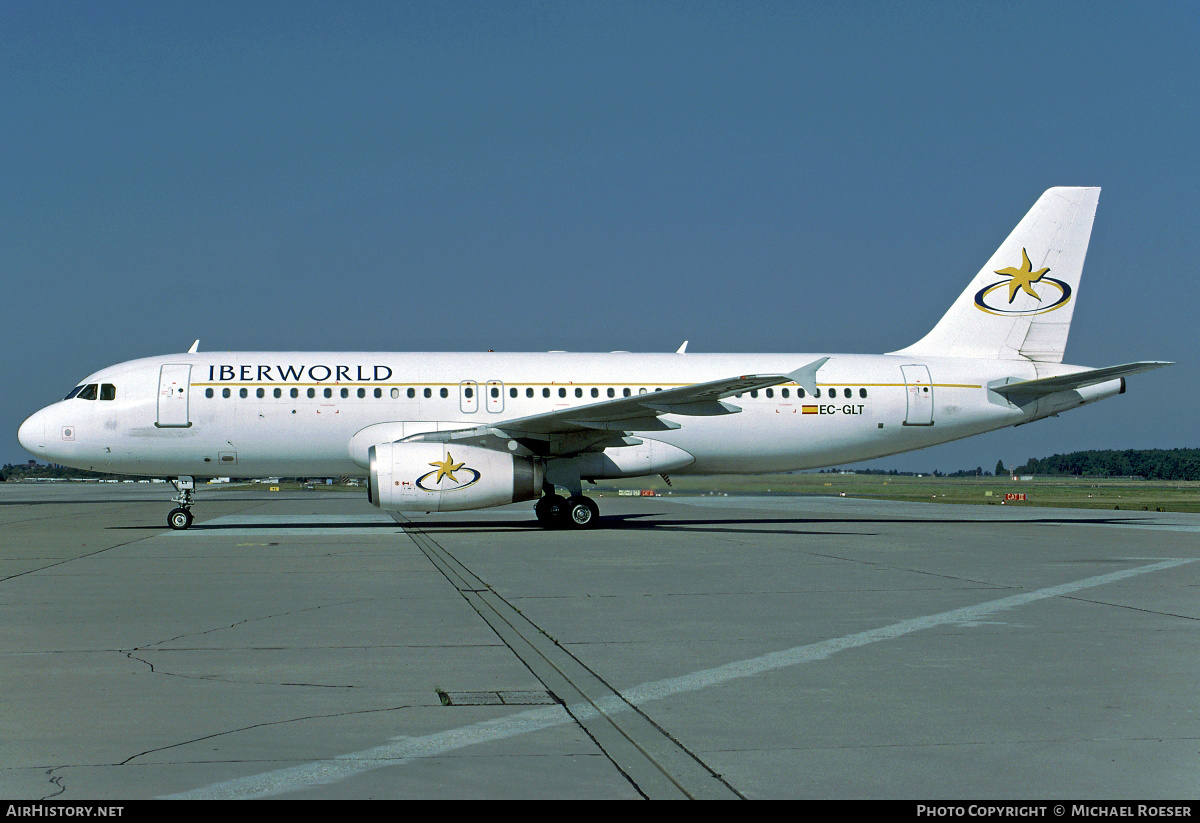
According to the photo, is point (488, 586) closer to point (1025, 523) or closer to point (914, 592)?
point (914, 592)

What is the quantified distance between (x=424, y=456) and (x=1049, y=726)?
1405 centimetres

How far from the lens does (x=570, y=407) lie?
65.8ft

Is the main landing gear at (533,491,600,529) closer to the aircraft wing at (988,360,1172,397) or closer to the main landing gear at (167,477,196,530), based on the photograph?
the main landing gear at (167,477,196,530)

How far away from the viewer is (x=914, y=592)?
977 centimetres

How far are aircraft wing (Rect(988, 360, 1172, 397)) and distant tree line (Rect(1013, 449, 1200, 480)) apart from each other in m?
114

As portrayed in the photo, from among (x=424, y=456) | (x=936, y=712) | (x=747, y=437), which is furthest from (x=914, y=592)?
(x=747, y=437)

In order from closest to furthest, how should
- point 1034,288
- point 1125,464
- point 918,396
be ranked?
1. point 918,396
2. point 1034,288
3. point 1125,464

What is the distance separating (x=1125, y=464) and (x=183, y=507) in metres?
145

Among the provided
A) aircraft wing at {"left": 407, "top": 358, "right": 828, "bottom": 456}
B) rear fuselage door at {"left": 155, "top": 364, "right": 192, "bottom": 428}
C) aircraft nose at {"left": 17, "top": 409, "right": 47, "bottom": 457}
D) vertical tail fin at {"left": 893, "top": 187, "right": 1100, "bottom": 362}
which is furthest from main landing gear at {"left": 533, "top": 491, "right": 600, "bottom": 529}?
aircraft nose at {"left": 17, "top": 409, "right": 47, "bottom": 457}

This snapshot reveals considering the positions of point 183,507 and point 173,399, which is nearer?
point 173,399

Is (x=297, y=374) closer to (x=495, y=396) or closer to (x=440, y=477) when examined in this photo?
(x=495, y=396)

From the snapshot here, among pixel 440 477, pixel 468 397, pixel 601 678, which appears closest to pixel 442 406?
pixel 468 397

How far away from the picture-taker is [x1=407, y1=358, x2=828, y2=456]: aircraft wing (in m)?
17.4

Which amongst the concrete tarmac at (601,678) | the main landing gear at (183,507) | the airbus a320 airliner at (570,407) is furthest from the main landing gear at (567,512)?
the main landing gear at (183,507)
